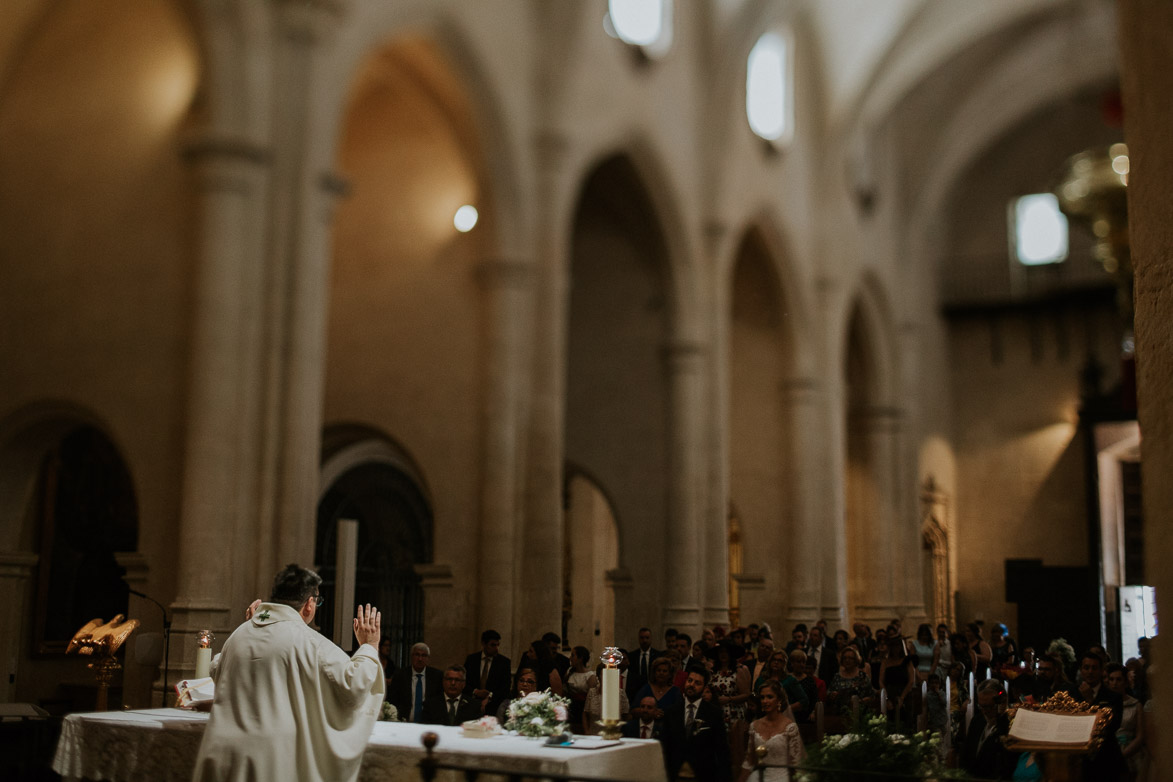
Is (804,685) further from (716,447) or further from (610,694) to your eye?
(716,447)

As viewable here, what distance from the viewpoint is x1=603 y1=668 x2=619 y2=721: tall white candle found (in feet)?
17.4

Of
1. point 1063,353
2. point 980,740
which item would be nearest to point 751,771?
point 980,740

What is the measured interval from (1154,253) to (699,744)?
205 inches

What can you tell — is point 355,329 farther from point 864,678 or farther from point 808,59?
point 808,59

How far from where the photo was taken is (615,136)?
595 inches

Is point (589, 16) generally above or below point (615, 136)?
above

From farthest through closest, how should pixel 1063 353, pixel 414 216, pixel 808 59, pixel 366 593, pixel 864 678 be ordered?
pixel 1063 353 → pixel 808 59 → pixel 366 593 → pixel 414 216 → pixel 864 678

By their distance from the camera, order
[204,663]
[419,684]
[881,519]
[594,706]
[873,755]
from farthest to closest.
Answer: [881,519] < [419,684] < [594,706] < [204,663] < [873,755]

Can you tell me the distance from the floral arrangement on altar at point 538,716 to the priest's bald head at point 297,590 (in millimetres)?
1201

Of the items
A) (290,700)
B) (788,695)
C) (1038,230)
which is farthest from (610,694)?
(1038,230)

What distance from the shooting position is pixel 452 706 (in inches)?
300

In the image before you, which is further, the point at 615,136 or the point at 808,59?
the point at 808,59

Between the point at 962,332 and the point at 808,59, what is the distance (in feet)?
30.5

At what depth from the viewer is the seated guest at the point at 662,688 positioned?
752 cm
